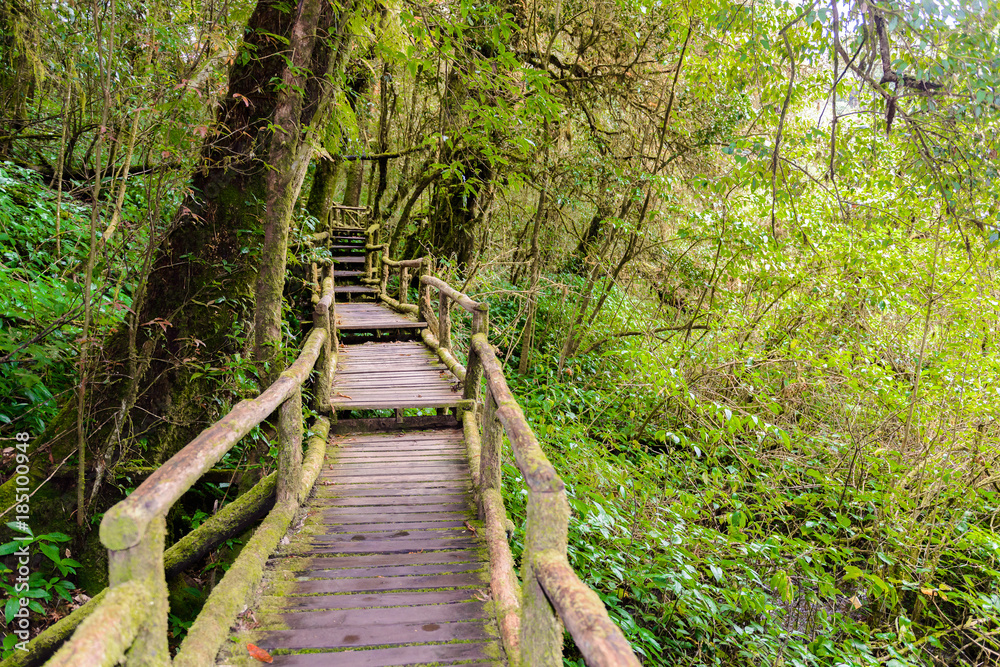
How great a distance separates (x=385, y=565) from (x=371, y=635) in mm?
647

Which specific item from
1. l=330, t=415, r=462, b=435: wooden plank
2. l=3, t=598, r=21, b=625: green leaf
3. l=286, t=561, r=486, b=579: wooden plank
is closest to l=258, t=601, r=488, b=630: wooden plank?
l=286, t=561, r=486, b=579: wooden plank

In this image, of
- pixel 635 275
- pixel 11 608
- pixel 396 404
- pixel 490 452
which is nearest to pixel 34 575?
pixel 11 608

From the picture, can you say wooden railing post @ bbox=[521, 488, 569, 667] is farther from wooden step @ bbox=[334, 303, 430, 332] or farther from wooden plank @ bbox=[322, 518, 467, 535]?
wooden step @ bbox=[334, 303, 430, 332]

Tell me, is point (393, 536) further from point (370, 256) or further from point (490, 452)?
point (370, 256)

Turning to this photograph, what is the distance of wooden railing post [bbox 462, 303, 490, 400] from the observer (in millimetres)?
5477

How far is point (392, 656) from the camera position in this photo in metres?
2.63

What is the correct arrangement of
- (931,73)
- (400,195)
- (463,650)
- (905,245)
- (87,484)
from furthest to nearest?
(400,195), (905,245), (87,484), (931,73), (463,650)

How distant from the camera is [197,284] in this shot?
5.12m

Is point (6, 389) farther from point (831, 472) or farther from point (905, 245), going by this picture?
point (905, 245)

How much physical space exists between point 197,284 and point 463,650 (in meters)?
4.06

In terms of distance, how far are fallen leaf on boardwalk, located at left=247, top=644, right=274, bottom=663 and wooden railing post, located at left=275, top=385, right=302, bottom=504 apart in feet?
4.41

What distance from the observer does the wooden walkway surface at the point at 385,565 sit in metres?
2.69

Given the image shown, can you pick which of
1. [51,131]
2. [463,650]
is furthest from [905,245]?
[51,131]

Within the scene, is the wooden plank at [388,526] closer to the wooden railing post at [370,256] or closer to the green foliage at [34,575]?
the green foliage at [34,575]
